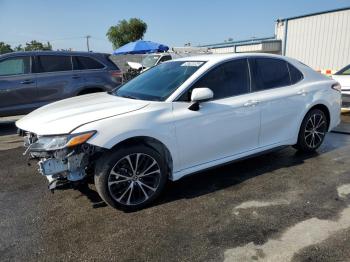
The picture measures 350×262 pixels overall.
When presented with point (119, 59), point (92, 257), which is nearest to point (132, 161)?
point (92, 257)

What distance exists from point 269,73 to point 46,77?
5478mm

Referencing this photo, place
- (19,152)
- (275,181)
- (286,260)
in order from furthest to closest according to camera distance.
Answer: (19,152)
(275,181)
(286,260)

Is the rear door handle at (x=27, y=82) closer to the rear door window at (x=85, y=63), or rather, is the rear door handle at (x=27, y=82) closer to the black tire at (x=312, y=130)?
the rear door window at (x=85, y=63)

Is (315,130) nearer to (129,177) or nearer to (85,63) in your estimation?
(129,177)

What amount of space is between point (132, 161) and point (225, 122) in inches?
50.1

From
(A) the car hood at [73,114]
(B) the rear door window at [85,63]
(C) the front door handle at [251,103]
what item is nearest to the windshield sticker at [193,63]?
(C) the front door handle at [251,103]

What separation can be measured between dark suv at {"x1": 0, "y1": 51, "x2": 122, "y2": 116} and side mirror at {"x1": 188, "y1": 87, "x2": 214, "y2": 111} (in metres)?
5.16

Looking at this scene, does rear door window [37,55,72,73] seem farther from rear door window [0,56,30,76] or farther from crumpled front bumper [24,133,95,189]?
crumpled front bumper [24,133,95,189]

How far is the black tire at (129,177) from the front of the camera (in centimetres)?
348

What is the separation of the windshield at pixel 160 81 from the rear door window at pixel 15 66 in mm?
4169

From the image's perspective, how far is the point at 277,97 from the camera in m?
4.69

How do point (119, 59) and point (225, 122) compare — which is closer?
point (225, 122)

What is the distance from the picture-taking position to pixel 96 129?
3.36 metres

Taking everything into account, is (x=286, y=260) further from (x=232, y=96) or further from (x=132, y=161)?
(x=232, y=96)
